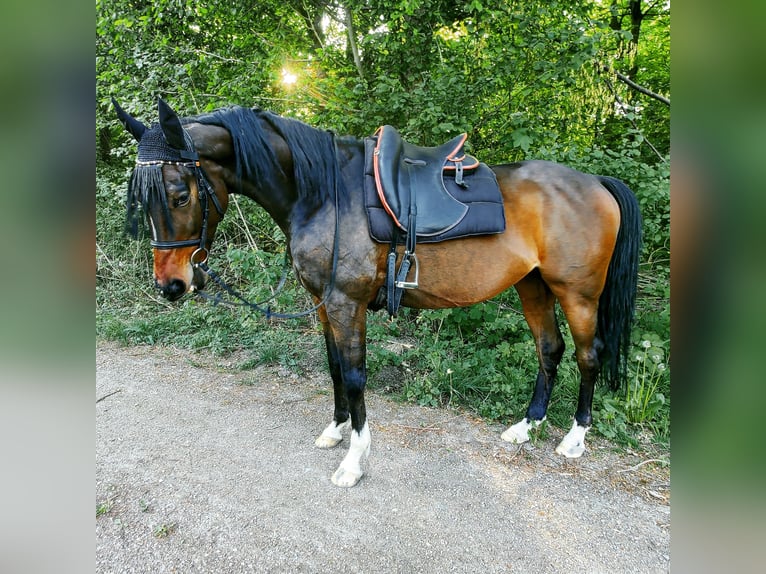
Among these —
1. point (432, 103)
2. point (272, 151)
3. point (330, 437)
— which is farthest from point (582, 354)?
point (432, 103)

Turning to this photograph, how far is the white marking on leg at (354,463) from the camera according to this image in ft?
7.90

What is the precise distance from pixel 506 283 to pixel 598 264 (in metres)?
0.60

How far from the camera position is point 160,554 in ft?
6.23

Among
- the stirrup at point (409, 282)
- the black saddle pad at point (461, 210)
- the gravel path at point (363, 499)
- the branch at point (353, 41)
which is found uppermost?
the branch at point (353, 41)

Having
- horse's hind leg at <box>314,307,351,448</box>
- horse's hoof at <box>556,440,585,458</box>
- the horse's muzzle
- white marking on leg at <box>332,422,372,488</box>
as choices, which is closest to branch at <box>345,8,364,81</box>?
horse's hind leg at <box>314,307,351,448</box>

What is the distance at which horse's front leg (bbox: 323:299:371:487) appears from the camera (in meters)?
2.34

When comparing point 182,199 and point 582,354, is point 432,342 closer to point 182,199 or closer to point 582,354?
point 582,354

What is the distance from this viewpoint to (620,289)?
274 centimetres

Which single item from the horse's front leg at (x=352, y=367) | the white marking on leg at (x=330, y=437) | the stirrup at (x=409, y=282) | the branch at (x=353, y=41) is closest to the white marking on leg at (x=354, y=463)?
the horse's front leg at (x=352, y=367)

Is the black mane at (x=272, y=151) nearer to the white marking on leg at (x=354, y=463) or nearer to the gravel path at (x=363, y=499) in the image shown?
the white marking on leg at (x=354, y=463)

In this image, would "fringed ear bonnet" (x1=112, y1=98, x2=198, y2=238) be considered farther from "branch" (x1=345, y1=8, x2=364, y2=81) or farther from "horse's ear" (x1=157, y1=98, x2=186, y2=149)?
"branch" (x1=345, y1=8, x2=364, y2=81)
